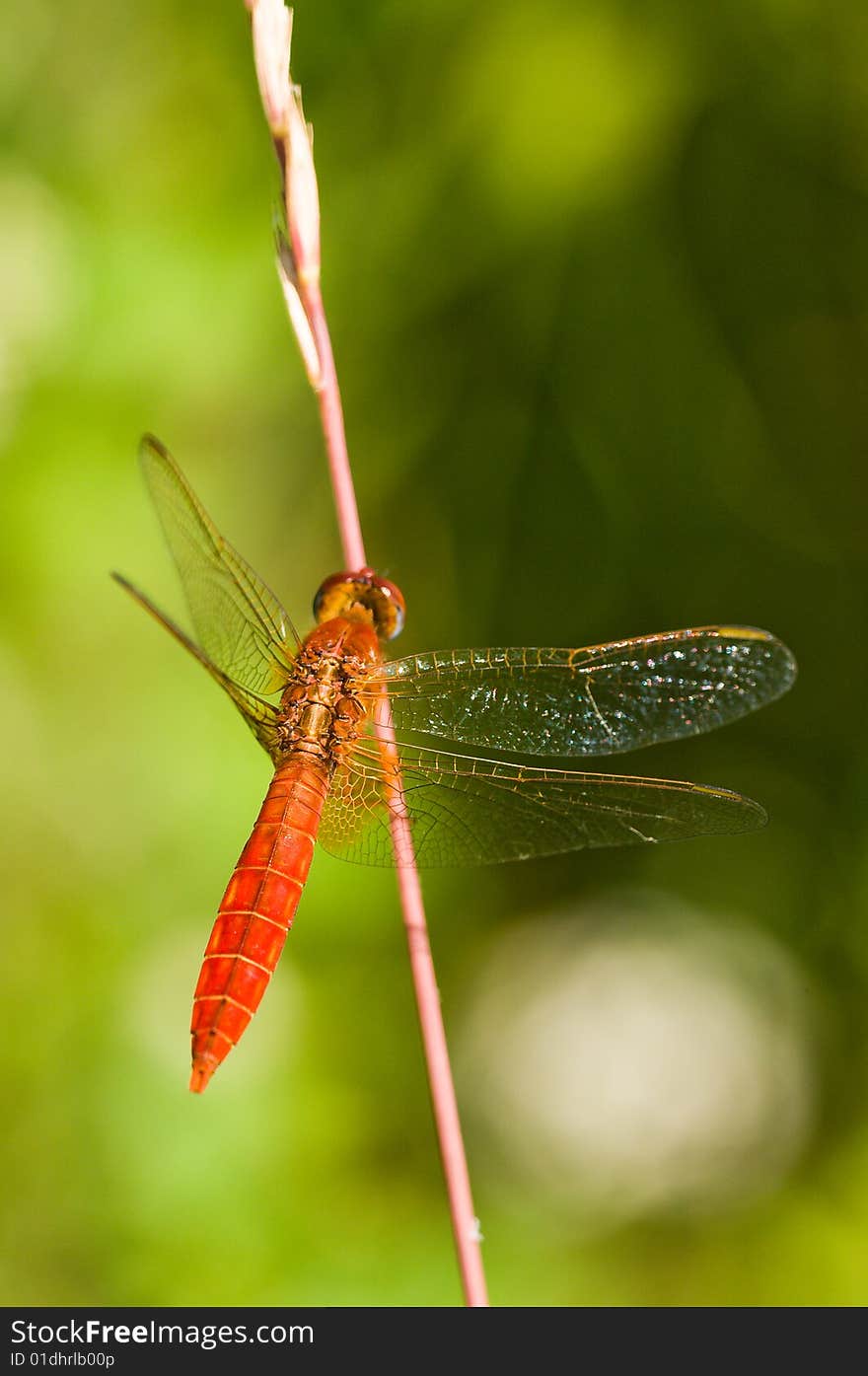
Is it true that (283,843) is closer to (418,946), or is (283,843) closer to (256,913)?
(256,913)

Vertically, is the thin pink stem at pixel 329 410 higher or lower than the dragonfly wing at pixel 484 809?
higher

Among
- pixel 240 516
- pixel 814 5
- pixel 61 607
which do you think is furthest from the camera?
pixel 240 516

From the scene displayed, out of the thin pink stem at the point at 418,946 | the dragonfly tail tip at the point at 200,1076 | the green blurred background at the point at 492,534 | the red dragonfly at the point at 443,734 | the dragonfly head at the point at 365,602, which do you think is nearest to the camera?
the thin pink stem at the point at 418,946

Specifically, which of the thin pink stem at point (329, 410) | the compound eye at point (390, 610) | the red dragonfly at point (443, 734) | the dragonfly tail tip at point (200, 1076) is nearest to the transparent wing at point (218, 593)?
the red dragonfly at point (443, 734)

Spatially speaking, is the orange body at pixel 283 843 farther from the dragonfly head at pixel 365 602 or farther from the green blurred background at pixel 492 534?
the green blurred background at pixel 492 534

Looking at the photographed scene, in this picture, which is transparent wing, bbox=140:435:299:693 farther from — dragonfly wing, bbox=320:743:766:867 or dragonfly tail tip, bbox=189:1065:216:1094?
dragonfly tail tip, bbox=189:1065:216:1094
